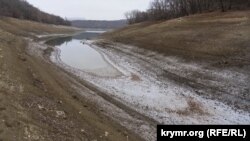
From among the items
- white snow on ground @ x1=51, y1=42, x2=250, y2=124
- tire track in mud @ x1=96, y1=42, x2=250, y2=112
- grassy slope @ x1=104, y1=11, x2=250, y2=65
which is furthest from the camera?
grassy slope @ x1=104, y1=11, x2=250, y2=65

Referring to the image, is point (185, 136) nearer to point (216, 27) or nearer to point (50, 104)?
point (50, 104)

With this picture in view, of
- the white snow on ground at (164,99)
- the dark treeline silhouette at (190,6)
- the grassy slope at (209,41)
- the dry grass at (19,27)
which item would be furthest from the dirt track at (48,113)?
the dry grass at (19,27)

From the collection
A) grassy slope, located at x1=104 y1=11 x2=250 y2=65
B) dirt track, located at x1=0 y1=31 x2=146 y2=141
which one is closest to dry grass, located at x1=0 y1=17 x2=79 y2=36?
grassy slope, located at x1=104 y1=11 x2=250 y2=65

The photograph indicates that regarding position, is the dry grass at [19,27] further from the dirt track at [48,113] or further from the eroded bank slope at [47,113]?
the eroded bank slope at [47,113]

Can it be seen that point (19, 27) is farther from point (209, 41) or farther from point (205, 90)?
point (205, 90)

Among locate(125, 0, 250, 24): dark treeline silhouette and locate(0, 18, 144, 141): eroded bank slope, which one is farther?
locate(125, 0, 250, 24): dark treeline silhouette

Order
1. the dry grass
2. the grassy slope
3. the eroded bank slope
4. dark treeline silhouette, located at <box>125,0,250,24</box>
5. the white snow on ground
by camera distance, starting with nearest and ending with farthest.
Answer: the eroded bank slope < the white snow on ground < the grassy slope < dark treeline silhouette, located at <box>125,0,250,24</box> < the dry grass

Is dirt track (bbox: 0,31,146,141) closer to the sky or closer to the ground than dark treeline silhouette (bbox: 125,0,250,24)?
closer to the ground

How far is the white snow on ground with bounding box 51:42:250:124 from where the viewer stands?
1752cm

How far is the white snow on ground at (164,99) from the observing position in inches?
690

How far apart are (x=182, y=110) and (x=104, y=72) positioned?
43.4ft

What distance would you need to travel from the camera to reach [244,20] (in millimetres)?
43812

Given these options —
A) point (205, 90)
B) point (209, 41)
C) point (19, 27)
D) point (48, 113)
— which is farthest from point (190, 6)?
point (48, 113)

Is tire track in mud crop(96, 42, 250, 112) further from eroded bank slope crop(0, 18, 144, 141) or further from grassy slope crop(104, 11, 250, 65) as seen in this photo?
eroded bank slope crop(0, 18, 144, 141)
